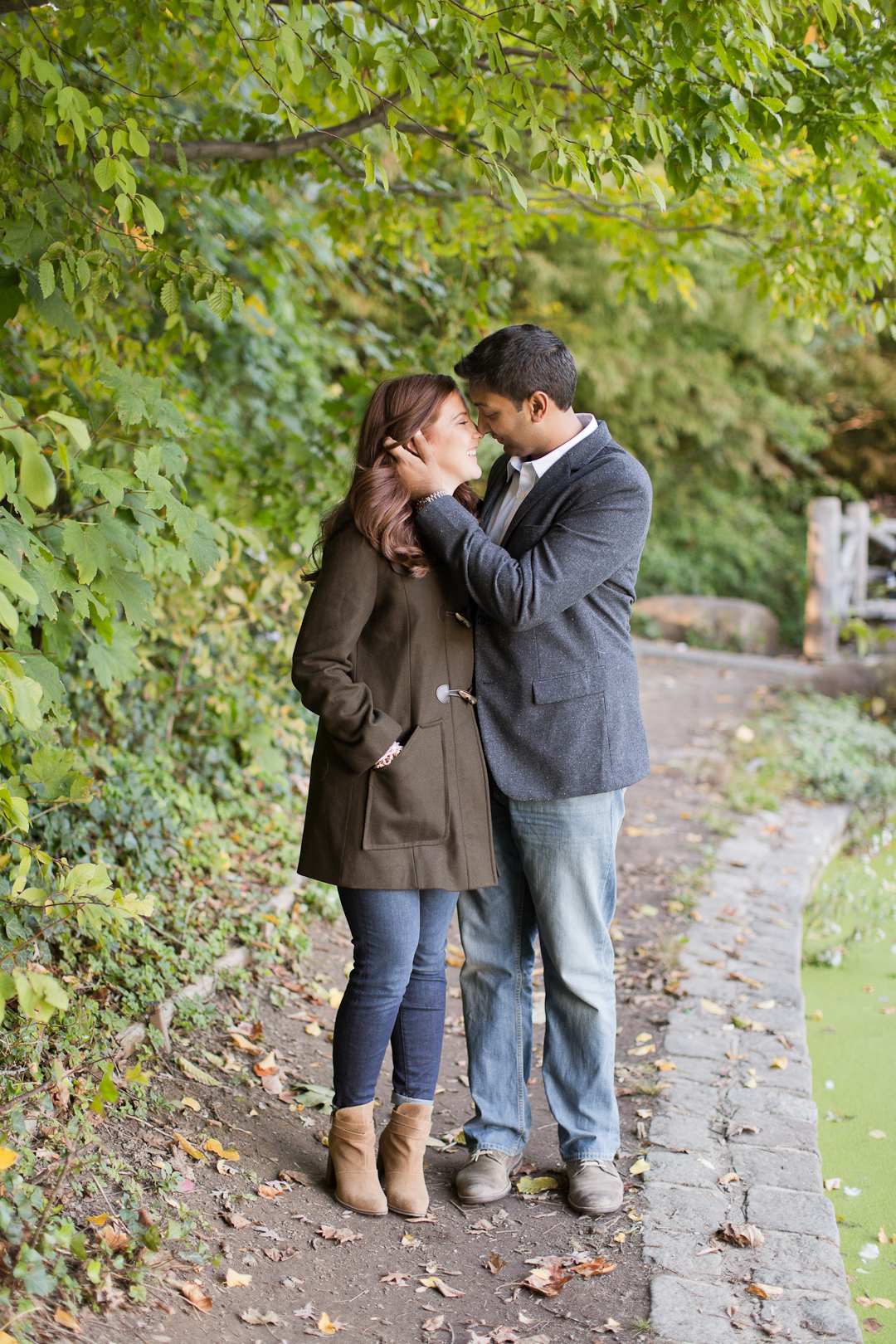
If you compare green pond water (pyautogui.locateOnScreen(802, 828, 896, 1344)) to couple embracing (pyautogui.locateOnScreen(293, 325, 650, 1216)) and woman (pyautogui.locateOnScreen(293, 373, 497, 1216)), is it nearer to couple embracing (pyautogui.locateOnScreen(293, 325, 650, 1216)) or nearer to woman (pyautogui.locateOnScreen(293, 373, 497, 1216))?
couple embracing (pyautogui.locateOnScreen(293, 325, 650, 1216))

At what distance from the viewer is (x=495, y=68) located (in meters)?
2.72

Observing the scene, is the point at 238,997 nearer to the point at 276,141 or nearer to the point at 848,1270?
the point at 848,1270

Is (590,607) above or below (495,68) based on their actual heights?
below

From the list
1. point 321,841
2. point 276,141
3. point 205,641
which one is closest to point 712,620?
point 205,641

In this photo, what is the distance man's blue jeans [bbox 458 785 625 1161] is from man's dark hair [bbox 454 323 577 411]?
3.21 ft

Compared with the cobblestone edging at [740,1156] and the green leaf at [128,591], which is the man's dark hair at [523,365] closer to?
the green leaf at [128,591]

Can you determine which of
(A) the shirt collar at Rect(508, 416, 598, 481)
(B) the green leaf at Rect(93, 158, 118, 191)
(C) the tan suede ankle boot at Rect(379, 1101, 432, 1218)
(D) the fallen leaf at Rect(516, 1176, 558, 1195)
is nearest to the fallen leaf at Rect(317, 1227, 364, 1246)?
(C) the tan suede ankle boot at Rect(379, 1101, 432, 1218)

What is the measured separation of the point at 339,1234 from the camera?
8.25 ft

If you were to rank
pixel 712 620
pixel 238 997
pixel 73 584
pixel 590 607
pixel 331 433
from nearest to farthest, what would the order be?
1. pixel 73 584
2. pixel 590 607
3. pixel 238 997
4. pixel 331 433
5. pixel 712 620

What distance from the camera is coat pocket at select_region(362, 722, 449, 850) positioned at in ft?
8.04

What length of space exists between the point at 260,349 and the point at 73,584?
5233 millimetres

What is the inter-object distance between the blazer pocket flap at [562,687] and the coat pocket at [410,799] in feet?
0.88

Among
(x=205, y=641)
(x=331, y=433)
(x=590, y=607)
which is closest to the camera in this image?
(x=590, y=607)

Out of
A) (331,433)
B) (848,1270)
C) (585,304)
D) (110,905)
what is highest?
(585,304)
